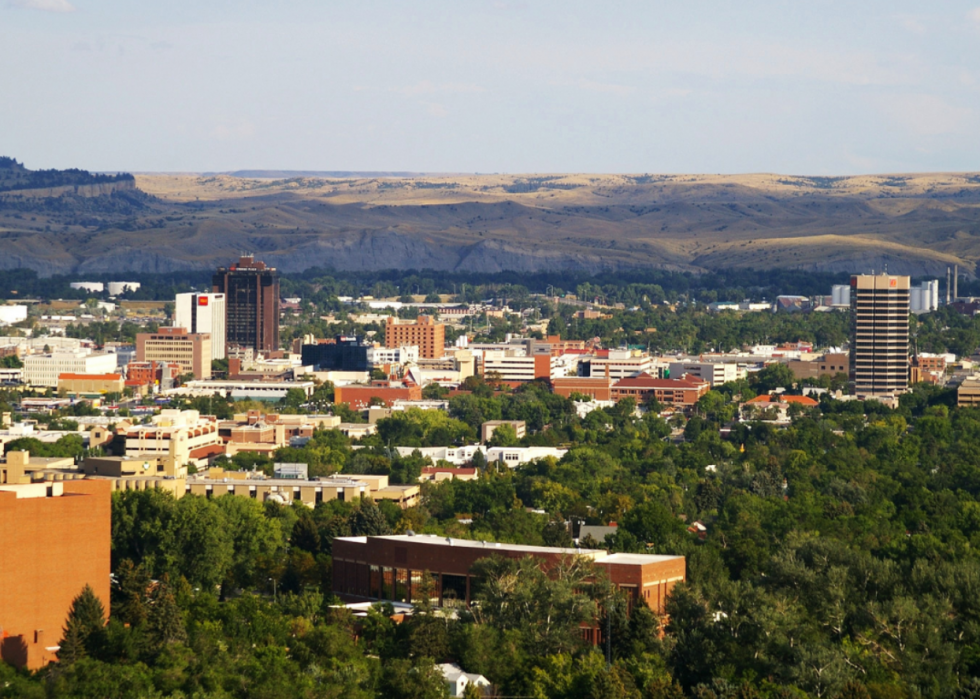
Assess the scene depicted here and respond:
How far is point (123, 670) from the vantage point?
4025 centimetres

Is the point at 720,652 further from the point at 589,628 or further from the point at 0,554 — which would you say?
the point at 0,554

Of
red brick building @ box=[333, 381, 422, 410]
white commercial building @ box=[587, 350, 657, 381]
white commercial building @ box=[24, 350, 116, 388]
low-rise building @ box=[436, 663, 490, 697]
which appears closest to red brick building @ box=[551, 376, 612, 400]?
white commercial building @ box=[587, 350, 657, 381]

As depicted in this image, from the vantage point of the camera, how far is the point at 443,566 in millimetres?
52062

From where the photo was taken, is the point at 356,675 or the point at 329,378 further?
the point at 329,378

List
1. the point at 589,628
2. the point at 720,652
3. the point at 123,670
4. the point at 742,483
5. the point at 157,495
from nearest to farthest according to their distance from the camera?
the point at 123,670 → the point at 720,652 → the point at 589,628 → the point at 157,495 → the point at 742,483

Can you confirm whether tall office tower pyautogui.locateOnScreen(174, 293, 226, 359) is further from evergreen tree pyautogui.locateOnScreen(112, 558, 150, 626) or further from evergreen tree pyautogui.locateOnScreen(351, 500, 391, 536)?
evergreen tree pyautogui.locateOnScreen(112, 558, 150, 626)

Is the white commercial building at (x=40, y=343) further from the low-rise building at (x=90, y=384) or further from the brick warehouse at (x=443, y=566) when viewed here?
the brick warehouse at (x=443, y=566)

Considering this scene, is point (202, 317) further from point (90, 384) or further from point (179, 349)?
point (90, 384)

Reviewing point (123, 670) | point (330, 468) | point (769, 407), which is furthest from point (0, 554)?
point (769, 407)

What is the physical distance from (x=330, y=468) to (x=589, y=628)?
126 ft

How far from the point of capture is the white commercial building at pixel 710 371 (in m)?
143

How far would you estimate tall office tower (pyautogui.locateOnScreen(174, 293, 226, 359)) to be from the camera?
538ft

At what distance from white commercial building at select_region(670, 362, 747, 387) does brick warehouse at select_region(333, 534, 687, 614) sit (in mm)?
88413

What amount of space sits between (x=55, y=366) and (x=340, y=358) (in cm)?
2002
